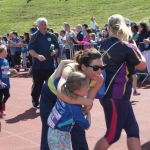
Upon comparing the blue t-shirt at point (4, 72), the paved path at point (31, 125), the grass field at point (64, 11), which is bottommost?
the paved path at point (31, 125)

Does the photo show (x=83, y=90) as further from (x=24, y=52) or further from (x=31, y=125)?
(x=24, y=52)

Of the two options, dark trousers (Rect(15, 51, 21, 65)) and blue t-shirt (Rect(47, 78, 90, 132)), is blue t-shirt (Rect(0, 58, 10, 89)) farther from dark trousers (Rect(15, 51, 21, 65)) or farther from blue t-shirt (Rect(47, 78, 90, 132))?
dark trousers (Rect(15, 51, 21, 65))

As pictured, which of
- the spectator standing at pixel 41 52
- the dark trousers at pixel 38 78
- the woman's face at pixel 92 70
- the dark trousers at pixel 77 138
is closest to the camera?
the woman's face at pixel 92 70

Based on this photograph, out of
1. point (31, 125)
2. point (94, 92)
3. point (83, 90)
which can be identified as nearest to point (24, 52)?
point (31, 125)

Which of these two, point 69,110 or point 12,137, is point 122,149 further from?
point 69,110

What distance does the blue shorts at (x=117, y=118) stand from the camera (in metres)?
4.66

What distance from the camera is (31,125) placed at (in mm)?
7562

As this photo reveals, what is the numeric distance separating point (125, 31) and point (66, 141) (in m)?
1.52

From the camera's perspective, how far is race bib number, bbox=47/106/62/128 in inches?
152

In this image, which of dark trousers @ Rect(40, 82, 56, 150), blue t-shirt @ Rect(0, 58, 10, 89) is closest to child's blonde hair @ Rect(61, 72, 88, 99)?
dark trousers @ Rect(40, 82, 56, 150)

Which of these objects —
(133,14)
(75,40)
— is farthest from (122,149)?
(133,14)

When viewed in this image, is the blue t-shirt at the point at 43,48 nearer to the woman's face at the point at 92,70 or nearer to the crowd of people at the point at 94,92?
the crowd of people at the point at 94,92

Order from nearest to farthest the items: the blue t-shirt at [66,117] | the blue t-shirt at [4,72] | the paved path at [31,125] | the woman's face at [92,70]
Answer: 1. the blue t-shirt at [66,117]
2. the woman's face at [92,70]
3. the paved path at [31,125]
4. the blue t-shirt at [4,72]

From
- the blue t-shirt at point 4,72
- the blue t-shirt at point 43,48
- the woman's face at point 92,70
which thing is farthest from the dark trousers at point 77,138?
the blue t-shirt at point 43,48
